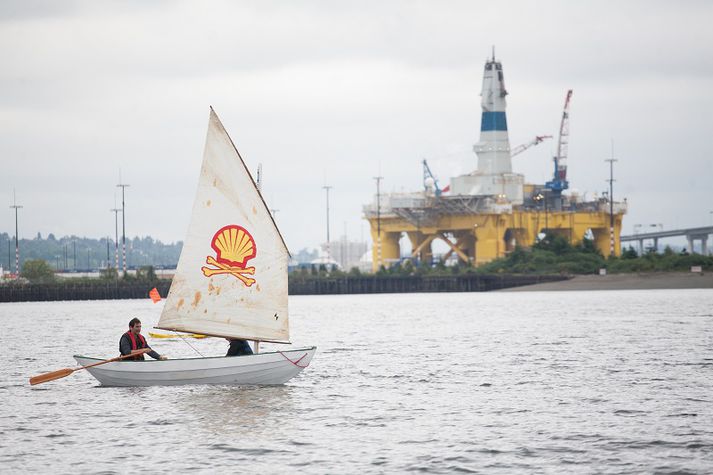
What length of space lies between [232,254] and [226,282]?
3.12ft

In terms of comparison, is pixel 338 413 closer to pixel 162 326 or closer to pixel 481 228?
pixel 162 326

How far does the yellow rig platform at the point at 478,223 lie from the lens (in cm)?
17825

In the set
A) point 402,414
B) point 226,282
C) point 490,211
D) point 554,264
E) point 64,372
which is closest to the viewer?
point 402,414

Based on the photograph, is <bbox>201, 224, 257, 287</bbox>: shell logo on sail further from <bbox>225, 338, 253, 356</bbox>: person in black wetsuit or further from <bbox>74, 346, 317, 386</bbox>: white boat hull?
<bbox>74, 346, 317, 386</bbox>: white boat hull

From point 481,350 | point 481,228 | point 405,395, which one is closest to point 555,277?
→ point 481,228

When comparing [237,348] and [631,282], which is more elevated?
[631,282]

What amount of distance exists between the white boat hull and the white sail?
0.84 metres

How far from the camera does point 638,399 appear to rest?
1538 inches

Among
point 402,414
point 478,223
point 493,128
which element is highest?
point 493,128

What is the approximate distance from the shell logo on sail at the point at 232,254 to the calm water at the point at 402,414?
395 cm

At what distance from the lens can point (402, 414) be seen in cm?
3631

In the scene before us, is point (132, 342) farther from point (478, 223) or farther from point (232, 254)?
point (478, 223)

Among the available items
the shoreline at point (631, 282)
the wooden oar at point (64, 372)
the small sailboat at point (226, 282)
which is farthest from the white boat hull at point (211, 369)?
the shoreline at point (631, 282)

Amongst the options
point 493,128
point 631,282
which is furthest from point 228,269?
point 493,128
